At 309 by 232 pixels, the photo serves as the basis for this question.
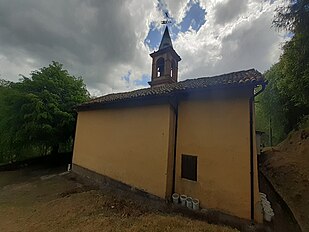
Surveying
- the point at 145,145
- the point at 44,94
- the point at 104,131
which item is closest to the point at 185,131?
the point at 145,145

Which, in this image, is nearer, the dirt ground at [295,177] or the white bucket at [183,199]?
the white bucket at [183,199]

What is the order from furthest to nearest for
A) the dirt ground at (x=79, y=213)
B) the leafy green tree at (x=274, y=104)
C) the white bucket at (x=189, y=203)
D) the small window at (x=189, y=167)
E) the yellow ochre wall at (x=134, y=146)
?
the leafy green tree at (x=274, y=104)
the yellow ochre wall at (x=134, y=146)
the small window at (x=189, y=167)
the white bucket at (x=189, y=203)
the dirt ground at (x=79, y=213)

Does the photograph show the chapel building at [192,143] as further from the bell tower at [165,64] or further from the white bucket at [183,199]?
the bell tower at [165,64]

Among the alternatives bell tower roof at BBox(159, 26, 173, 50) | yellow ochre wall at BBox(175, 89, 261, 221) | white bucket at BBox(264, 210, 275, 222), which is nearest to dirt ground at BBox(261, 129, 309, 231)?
white bucket at BBox(264, 210, 275, 222)

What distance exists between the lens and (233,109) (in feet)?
17.2

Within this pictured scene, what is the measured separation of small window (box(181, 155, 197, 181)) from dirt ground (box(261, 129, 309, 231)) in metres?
3.64

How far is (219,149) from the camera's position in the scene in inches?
209

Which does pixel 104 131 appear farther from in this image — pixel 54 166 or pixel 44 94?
pixel 54 166

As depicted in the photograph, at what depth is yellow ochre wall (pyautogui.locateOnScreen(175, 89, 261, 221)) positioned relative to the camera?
4883 mm

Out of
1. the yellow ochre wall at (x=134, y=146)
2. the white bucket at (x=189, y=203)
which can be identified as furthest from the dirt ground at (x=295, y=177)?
the yellow ochre wall at (x=134, y=146)

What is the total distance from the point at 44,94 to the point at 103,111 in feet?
20.7

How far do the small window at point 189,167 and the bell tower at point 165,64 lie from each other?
6.95 metres

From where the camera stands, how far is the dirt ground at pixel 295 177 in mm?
5829

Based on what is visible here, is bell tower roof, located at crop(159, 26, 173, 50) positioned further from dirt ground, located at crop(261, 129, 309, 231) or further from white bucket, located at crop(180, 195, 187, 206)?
dirt ground, located at crop(261, 129, 309, 231)
